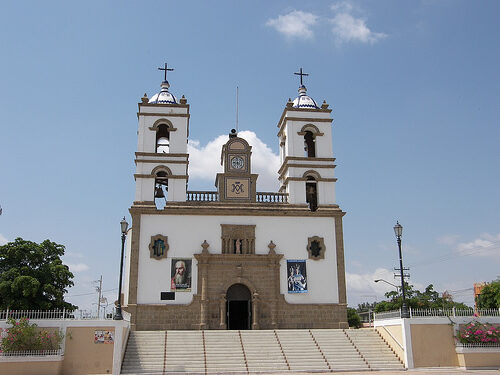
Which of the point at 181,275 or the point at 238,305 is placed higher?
the point at 181,275

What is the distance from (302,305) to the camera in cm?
2652

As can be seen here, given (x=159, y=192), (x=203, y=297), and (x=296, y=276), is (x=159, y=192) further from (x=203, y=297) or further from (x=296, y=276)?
(x=296, y=276)

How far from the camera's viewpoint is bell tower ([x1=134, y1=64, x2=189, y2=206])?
28.1 meters

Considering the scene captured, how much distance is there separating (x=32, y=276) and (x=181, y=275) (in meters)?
9.54

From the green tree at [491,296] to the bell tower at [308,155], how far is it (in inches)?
765

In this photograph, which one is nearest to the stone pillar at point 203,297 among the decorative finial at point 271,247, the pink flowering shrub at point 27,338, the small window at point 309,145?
the decorative finial at point 271,247

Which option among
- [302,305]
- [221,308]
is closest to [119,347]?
[221,308]

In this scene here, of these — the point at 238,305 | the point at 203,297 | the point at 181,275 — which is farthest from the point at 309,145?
the point at 203,297

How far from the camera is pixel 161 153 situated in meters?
28.8

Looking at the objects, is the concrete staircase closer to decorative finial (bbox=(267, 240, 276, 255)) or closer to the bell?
decorative finial (bbox=(267, 240, 276, 255))

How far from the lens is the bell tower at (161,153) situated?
92.1ft

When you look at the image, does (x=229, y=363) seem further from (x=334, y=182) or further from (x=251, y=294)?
(x=334, y=182)

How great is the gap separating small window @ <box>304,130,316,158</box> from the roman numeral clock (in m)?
3.99

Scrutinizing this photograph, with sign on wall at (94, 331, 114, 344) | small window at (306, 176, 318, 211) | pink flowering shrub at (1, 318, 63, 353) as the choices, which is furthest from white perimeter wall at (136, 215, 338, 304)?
pink flowering shrub at (1, 318, 63, 353)
